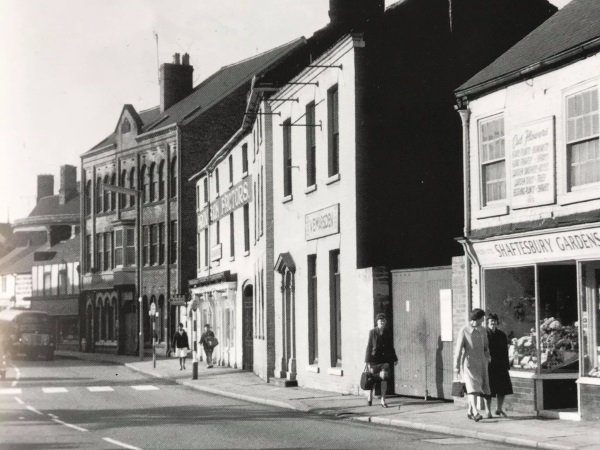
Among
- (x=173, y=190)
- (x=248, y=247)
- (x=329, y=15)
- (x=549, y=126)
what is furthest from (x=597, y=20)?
(x=173, y=190)

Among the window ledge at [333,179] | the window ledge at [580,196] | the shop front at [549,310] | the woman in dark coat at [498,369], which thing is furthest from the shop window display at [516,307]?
the window ledge at [333,179]

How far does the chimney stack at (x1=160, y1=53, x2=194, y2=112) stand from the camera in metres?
67.2

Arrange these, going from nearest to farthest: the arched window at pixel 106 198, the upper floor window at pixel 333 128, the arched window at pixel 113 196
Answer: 1. the upper floor window at pixel 333 128
2. the arched window at pixel 113 196
3. the arched window at pixel 106 198

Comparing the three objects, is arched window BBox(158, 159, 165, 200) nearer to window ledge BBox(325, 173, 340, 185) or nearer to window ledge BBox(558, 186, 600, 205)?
window ledge BBox(325, 173, 340, 185)

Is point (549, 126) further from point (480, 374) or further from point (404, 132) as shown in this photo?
point (404, 132)

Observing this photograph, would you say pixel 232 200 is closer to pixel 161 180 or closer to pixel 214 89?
pixel 161 180

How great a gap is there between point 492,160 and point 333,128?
7866 mm

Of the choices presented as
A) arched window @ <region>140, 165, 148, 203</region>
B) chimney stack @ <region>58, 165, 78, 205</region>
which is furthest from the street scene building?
chimney stack @ <region>58, 165, 78, 205</region>

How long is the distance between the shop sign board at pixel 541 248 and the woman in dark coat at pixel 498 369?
4.31 ft

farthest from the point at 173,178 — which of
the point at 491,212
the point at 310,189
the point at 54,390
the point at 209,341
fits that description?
the point at 491,212

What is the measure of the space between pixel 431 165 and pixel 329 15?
34.8 ft

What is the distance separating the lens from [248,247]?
41656 mm

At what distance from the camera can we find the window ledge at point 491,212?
20094mm

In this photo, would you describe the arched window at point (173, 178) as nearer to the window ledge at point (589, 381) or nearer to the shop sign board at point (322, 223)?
the shop sign board at point (322, 223)
